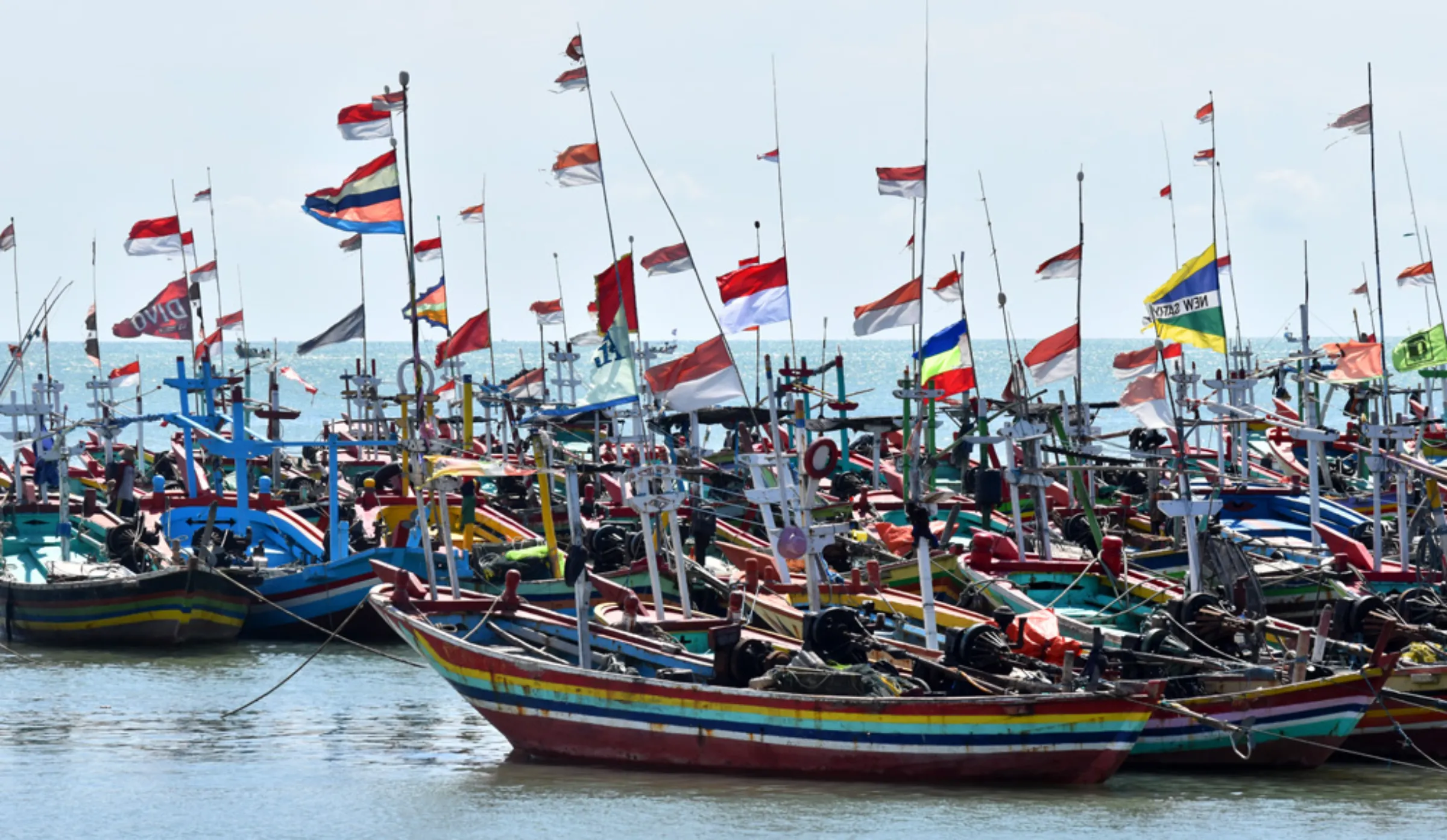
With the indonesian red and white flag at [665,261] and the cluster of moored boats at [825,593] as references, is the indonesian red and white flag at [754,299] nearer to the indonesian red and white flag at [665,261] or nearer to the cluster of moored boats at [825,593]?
the cluster of moored boats at [825,593]

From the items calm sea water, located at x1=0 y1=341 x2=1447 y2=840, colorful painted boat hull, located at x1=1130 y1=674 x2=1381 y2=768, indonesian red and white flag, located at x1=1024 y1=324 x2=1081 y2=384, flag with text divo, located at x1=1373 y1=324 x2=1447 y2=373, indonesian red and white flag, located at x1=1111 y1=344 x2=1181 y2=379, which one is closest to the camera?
calm sea water, located at x1=0 y1=341 x2=1447 y2=840

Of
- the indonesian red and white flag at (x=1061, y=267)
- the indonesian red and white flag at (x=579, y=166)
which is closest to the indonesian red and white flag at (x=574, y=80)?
the indonesian red and white flag at (x=579, y=166)

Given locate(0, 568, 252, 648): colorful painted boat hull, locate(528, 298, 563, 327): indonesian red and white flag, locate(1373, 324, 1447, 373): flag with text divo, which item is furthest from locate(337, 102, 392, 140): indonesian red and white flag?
locate(528, 298, 563, 327): indonesian red and white flag

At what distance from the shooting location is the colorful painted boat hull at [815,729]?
21.6 m

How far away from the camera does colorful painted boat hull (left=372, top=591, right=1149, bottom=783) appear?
21.6m

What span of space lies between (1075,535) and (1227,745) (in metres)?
15.1

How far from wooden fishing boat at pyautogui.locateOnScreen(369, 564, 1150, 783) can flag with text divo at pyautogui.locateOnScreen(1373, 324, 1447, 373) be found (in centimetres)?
2023

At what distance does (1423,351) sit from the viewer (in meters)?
39.8

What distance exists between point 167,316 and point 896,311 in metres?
17.6

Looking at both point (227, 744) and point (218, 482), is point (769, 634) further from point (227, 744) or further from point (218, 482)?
point (218, 482)

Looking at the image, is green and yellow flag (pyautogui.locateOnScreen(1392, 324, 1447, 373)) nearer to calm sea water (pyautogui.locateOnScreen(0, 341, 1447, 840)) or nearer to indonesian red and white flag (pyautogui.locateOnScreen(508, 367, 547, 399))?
calm sea water (pyautogui.locateOnScreen(0, 341, 1447, 840))

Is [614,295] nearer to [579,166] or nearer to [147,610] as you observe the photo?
[579,166]

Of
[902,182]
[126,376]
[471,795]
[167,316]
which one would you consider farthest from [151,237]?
[471,795]

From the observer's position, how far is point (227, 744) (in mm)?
26672
